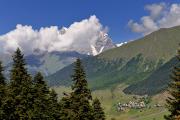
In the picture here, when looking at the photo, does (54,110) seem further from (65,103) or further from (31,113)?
(31,113)

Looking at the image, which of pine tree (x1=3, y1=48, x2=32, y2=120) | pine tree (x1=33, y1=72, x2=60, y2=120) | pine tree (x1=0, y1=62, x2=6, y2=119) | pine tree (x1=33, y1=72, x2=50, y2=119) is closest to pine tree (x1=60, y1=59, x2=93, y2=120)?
pine tree (x1=33, y1=72, x2=50, y2=119)

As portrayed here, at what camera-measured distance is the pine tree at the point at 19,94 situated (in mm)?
42094

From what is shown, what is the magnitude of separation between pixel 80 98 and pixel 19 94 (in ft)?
20.0

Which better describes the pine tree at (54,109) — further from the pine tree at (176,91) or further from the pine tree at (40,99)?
the pine tree at (176,91)

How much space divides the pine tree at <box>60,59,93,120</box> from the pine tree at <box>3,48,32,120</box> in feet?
14.8

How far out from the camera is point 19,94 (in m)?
42.4

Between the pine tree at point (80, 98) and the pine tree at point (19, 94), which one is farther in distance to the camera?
the pine tree at point (80, 98)

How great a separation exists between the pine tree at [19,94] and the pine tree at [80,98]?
450 cm

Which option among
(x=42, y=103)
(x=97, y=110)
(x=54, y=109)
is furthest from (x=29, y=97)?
(x=97, y=110)

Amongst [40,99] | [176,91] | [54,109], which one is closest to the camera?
[176,91]

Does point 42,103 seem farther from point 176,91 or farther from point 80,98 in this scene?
point 176,91

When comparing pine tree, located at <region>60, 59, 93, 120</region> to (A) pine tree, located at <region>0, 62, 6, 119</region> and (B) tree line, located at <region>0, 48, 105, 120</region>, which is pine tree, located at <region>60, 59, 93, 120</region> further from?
(A) pine tree, located at <region>0, 62, 6, 119</region>

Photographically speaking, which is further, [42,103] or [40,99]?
[42,103]

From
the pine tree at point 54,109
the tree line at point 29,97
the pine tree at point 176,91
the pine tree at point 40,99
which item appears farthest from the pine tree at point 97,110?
the pine tree at point 176,91
